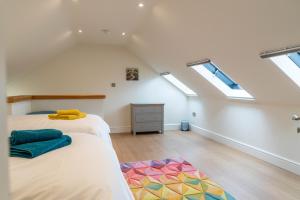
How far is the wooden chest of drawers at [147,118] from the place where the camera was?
17.6 ft

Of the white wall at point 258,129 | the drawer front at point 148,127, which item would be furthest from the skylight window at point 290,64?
the drawer front at point 148,127

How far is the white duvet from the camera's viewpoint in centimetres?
92

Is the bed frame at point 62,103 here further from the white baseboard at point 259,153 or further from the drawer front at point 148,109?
the white baseboard at point 259,153

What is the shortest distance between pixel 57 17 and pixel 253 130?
3.48 metres

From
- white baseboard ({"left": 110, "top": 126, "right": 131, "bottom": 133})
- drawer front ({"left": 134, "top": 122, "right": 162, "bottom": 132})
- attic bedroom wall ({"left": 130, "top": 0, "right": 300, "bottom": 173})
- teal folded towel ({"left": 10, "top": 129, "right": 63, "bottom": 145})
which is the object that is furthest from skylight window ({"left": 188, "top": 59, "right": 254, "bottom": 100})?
teal folded towel ({"left": 10, "top": 129, "right": 63, "bottom": 145})

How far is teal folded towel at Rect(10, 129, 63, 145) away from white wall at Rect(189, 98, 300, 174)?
2918 mm

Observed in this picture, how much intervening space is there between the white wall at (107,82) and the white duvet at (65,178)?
4.33 metres

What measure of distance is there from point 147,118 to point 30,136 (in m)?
4.05

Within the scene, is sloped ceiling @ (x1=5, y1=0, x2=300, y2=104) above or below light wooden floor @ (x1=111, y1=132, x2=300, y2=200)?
above

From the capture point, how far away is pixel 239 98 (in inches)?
152

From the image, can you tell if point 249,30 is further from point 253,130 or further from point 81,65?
point 81,65

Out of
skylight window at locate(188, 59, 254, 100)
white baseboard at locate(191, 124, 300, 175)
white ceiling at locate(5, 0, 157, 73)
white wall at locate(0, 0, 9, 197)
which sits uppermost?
white ceiling at locate(5, 0, 157, 73)

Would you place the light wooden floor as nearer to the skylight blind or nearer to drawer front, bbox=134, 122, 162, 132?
drawer front, bbox=134, 122, 162, 132

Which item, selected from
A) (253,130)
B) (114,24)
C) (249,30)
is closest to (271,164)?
(253,130)
